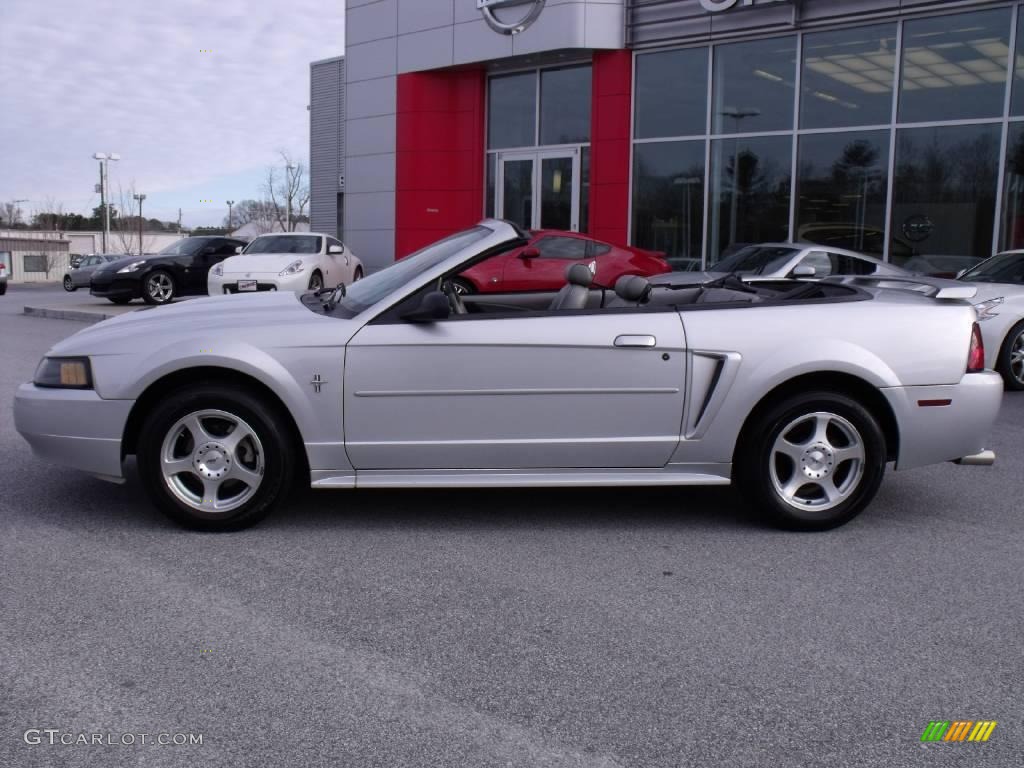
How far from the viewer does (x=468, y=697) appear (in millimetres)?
3104

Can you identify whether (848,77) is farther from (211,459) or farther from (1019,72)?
(211,459)

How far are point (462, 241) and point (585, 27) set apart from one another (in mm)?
14395

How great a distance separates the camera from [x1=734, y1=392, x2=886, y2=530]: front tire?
4.92 m

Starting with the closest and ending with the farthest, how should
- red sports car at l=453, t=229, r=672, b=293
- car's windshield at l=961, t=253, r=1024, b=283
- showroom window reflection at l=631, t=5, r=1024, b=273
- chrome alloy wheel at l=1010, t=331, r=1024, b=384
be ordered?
chrome alloy wheel at l=1010, t=331, r=1024, b=384 < car's windshield at l=961, t=253, r=1024, b=283 < red sports car at l=453, t=229, r=672, b=293 < showroom window reflection at l=631, t=5, r=1024, b=273

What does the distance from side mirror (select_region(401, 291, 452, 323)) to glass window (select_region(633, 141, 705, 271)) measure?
527 inches

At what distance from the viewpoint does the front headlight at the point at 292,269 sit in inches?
667

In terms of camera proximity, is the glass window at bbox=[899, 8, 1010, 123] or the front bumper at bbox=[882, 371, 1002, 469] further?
the glass window at bbox=[899, 8, 1010, 123]

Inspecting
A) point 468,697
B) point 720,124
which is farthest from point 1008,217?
point 468,697

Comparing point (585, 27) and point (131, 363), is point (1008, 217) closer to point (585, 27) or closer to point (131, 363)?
point (585, 27)

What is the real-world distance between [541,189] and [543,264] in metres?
6.19

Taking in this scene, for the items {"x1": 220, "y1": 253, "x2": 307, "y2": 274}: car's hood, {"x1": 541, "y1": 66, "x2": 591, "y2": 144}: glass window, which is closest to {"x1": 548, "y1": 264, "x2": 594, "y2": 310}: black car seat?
{"x1": 220, "y1": 253, "x2": 307, "y2": 274}: car's hood

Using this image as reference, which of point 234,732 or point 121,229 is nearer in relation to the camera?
point 234,732

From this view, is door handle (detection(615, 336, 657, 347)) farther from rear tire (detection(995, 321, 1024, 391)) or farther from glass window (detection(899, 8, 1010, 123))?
glass window (detection(899, 8, 1010, 123))

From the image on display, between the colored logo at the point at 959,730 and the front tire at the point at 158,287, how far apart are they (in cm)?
1835
